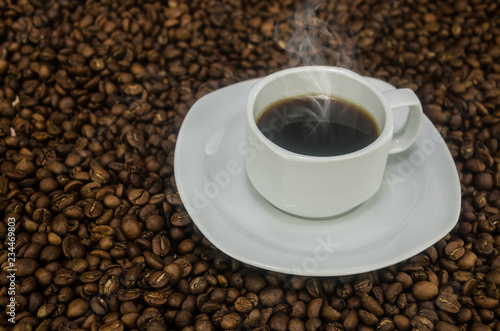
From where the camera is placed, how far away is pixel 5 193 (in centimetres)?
148

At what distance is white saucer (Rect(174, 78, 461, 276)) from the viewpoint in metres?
1.14

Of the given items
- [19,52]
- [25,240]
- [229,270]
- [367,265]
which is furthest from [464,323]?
Answer: [19,52]

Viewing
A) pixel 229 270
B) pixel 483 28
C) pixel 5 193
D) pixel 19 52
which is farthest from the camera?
pixel 483 28

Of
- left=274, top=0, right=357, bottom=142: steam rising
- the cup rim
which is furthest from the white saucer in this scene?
left=274, top=0, right=357, bottom=142: steam rising

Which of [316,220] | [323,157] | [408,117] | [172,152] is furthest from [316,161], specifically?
[172,152]

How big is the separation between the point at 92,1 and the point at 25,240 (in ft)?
3.84

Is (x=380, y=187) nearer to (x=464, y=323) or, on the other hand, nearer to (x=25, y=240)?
(x=464, y=323)

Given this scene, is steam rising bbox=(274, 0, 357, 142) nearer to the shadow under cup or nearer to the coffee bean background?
the coffee bean background

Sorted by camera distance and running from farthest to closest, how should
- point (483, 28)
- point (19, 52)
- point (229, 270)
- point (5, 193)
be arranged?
point (483, 28)
point (19, 52)
point (5, 193)
point (229, 270)

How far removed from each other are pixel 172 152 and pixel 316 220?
0.60m

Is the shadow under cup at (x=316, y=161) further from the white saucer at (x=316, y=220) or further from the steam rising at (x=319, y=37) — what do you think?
the steam rising at (x=319, y=37)

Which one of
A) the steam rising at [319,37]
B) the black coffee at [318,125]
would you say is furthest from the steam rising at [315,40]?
the black coffee at [318,125]

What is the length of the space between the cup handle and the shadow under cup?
1.9 inches

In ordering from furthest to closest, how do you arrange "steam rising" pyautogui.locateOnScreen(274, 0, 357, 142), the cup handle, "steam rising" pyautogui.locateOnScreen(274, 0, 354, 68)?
"steam rising" pyautogui.locateOnScreen(274, 0, 354, 68) → "steam rising" pyautogui.locateOnScreen(274, 0, 357, 142) → the cup handle
